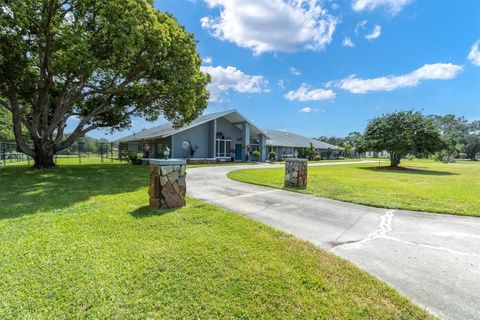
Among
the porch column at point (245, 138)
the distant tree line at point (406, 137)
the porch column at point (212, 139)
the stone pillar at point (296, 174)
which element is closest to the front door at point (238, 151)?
the porch column at point (245, 138)

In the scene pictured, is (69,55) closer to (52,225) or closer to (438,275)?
(52,225)

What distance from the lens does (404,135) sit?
21750 millimetres

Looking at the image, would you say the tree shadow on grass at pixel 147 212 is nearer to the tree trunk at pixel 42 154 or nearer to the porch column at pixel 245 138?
the tree trunk at pixel 42 154

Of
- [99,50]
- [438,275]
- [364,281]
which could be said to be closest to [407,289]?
[364,281]

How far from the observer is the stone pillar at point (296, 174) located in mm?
9930

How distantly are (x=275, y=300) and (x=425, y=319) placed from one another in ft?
4.72

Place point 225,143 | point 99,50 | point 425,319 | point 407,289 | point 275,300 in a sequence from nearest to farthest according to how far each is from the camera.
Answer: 1. point 425,319
2. point 275,300
3. point 407,289
4. point 99,50
5. point 225,143

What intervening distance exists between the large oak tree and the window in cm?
1029

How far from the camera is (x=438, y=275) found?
3.25 m

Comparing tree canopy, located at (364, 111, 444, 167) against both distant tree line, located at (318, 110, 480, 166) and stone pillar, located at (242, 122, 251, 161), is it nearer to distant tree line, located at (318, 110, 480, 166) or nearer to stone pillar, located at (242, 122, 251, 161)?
distant tree line, located at (318, 110, 480, 166)

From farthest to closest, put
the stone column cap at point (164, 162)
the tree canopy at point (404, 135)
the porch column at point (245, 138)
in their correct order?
the porch column at point (245, 138) < the tree canopy at point (404, 135) < the stone column cap at point (164, 162)

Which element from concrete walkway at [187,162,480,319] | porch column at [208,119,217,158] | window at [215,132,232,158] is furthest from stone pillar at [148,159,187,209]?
window at [215,132,232,158]

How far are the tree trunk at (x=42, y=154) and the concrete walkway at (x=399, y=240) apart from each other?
1260cm

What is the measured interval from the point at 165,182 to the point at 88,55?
7.53m
